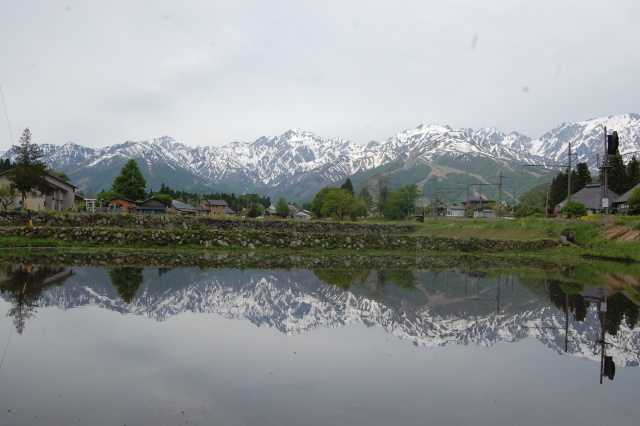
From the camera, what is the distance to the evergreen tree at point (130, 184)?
102812mm

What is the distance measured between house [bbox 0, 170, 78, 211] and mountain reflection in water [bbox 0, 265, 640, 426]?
42.5 metres

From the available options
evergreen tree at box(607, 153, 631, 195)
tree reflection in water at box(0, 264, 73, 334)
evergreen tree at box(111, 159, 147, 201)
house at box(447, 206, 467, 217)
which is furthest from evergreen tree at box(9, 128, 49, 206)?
house at box(447, 206, 467, 217)

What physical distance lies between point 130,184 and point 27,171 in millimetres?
63900

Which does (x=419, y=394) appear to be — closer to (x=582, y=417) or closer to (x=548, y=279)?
(x=582, y=417)

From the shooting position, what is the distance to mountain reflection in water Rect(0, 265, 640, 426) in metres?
5.98

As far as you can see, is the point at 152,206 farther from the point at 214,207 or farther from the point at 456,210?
the point at 456,210

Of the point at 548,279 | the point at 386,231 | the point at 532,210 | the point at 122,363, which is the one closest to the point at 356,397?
the point at 122,363

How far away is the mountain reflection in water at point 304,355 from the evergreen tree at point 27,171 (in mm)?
31140

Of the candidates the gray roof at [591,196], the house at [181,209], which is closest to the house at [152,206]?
the house at [181,209]

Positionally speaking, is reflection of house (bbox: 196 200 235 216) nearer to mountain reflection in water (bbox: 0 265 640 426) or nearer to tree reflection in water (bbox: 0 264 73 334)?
tree reflection in water (bbox: 0 264 73 334)

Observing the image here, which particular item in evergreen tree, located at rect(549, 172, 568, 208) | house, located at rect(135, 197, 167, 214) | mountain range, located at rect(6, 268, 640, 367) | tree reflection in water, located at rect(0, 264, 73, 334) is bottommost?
mountain range, located at rect(6, 268, 640, 367)

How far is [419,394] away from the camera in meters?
6.58

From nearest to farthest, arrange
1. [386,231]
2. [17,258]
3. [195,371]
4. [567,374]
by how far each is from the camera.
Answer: [195,371] < [567,374] < [17,258] < [386,231]

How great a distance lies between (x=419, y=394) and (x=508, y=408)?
1.13 metres
